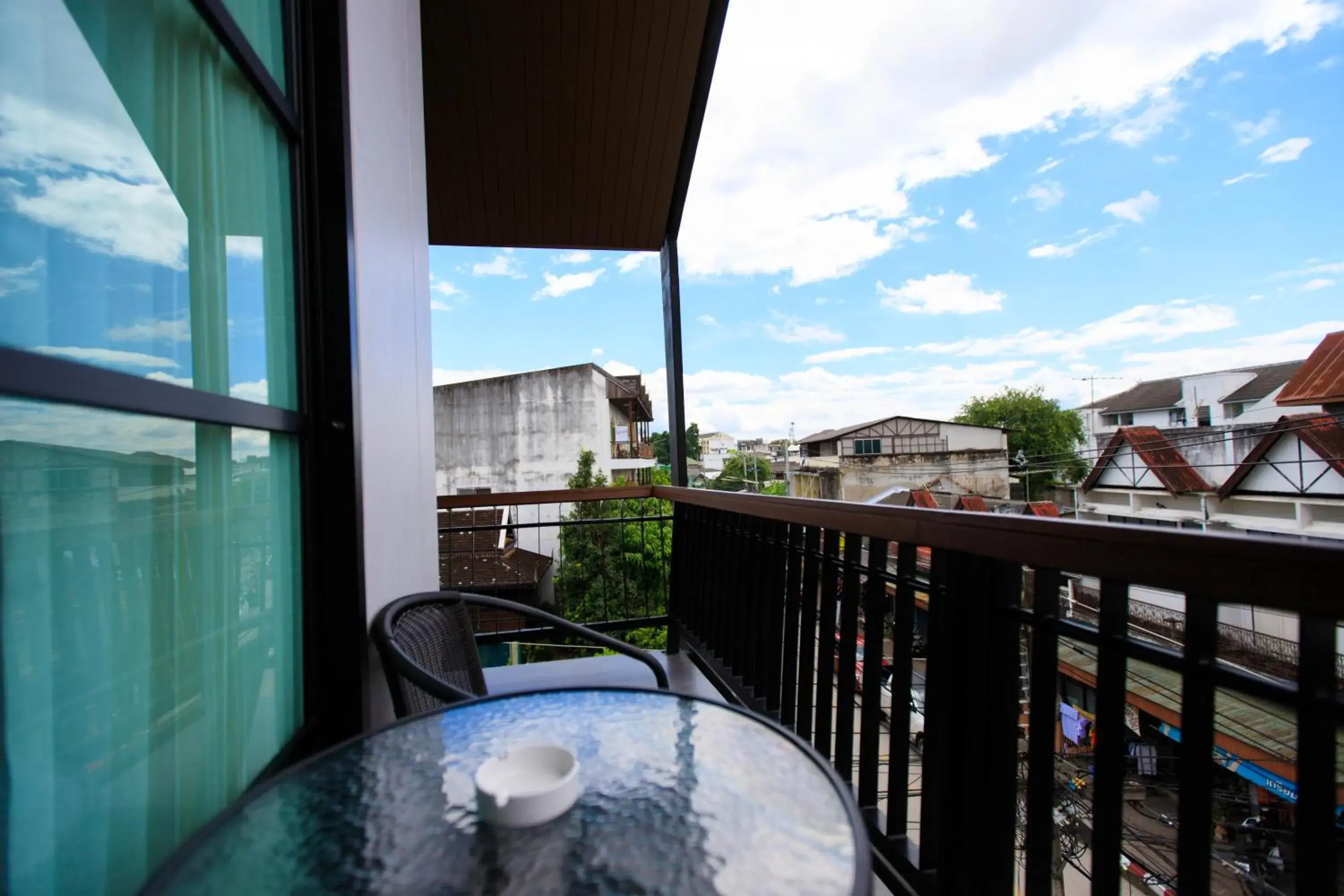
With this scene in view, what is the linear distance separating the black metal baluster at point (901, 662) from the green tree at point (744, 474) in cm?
120

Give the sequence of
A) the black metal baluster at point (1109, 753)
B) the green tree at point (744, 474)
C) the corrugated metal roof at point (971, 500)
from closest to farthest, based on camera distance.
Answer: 1. the black metal baluster at point (1109, 753)
2. the corrugated metal roof at point (971, 500)
3. the green tree at point (744, 474)

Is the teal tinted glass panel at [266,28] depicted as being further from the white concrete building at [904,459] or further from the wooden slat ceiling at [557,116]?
the white concrete building at [904,459]

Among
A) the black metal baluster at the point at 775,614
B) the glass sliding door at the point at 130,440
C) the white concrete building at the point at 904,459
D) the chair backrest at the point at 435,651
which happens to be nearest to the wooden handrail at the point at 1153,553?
the black metal baluster at the point at 775,614

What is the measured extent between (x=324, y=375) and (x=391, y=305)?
0.52 meters

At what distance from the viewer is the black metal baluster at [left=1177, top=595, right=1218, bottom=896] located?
0.75m

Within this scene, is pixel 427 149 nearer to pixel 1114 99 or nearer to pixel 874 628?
pixel 874 628

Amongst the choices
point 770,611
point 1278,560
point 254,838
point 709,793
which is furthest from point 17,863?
point 770,611

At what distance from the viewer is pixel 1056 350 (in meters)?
5.25

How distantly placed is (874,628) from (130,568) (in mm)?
1488

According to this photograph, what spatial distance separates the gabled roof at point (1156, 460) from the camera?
7.33 feet

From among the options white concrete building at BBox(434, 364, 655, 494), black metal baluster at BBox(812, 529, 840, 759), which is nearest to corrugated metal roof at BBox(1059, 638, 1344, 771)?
black metal baluster at BBox(812, 529, 840, 759)

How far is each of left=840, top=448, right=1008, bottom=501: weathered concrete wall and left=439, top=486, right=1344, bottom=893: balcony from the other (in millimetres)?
1564

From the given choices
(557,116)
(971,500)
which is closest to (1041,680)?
(971,500)

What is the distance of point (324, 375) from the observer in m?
1.35
